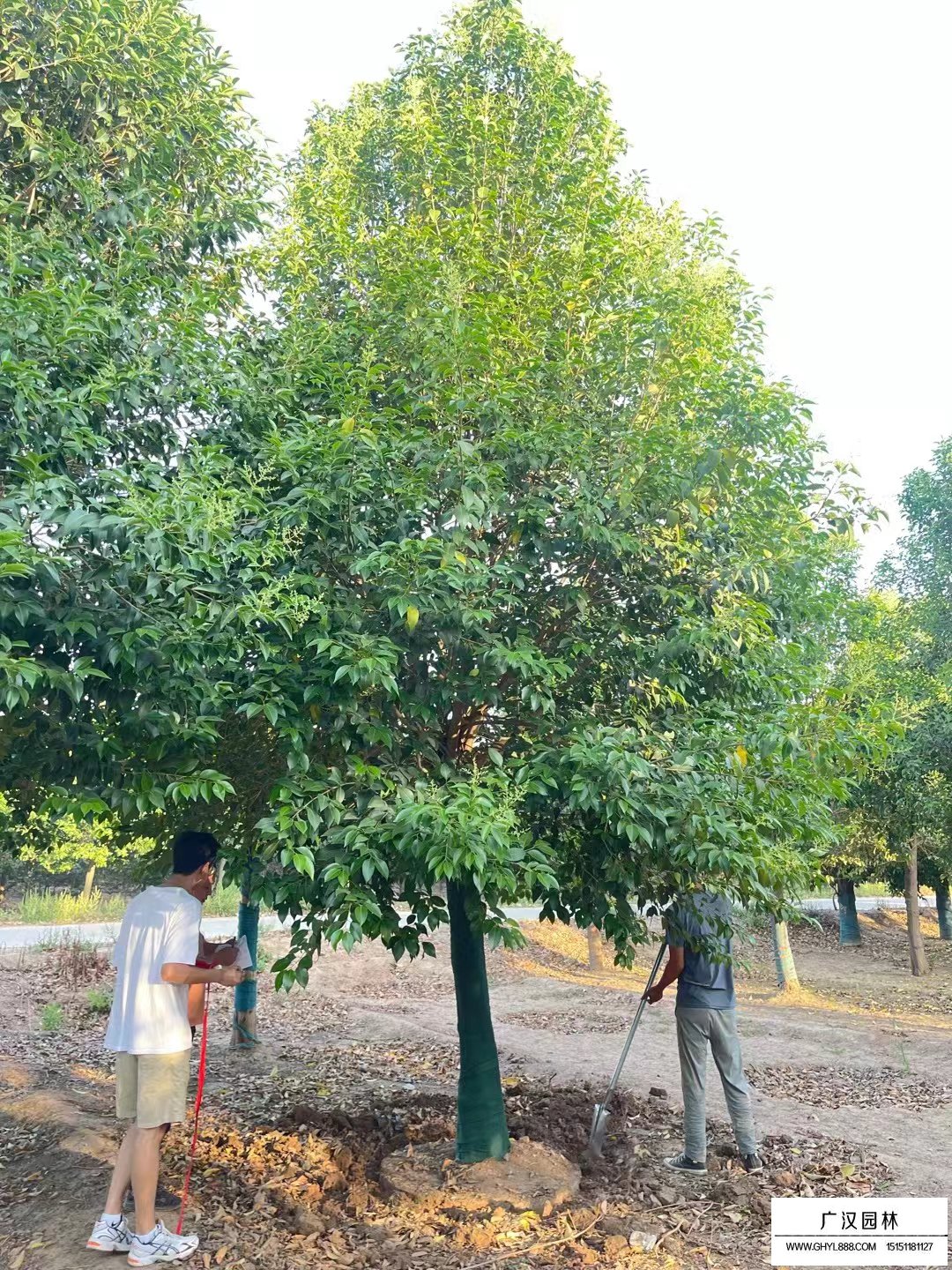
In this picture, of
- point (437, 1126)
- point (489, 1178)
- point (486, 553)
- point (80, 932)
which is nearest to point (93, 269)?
point (486, 553)

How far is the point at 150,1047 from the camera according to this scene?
4.45 meters

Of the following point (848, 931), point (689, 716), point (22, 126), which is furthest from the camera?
point (848, 931)

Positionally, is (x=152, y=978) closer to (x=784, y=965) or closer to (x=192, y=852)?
(x=192, y=852)

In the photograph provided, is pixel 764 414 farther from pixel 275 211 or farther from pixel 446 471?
pixel 275 211

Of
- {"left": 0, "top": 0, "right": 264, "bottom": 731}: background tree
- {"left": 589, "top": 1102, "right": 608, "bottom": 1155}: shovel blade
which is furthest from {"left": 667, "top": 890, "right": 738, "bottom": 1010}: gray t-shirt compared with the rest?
{"left": 0, "top": 0, "right": 264, "bottom": 731}: background tree

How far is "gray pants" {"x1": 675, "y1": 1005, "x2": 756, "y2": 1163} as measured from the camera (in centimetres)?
620

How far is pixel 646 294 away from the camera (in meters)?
5.73

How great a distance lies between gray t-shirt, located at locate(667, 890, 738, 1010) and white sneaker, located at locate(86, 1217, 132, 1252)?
343 centimetres

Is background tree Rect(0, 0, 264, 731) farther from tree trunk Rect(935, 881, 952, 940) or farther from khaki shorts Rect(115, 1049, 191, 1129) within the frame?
tree trunk Rect(935, 881, 952, 940)

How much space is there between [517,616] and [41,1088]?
20.5 ft

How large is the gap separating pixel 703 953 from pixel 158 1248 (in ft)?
11.3

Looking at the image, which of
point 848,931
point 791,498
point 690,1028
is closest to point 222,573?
point 791,498

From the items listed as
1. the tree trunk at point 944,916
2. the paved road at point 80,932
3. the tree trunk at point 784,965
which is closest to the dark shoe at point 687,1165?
the tree trunk at point 784,965

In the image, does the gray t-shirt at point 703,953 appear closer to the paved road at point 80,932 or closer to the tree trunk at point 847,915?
the paved road at point 80,932
